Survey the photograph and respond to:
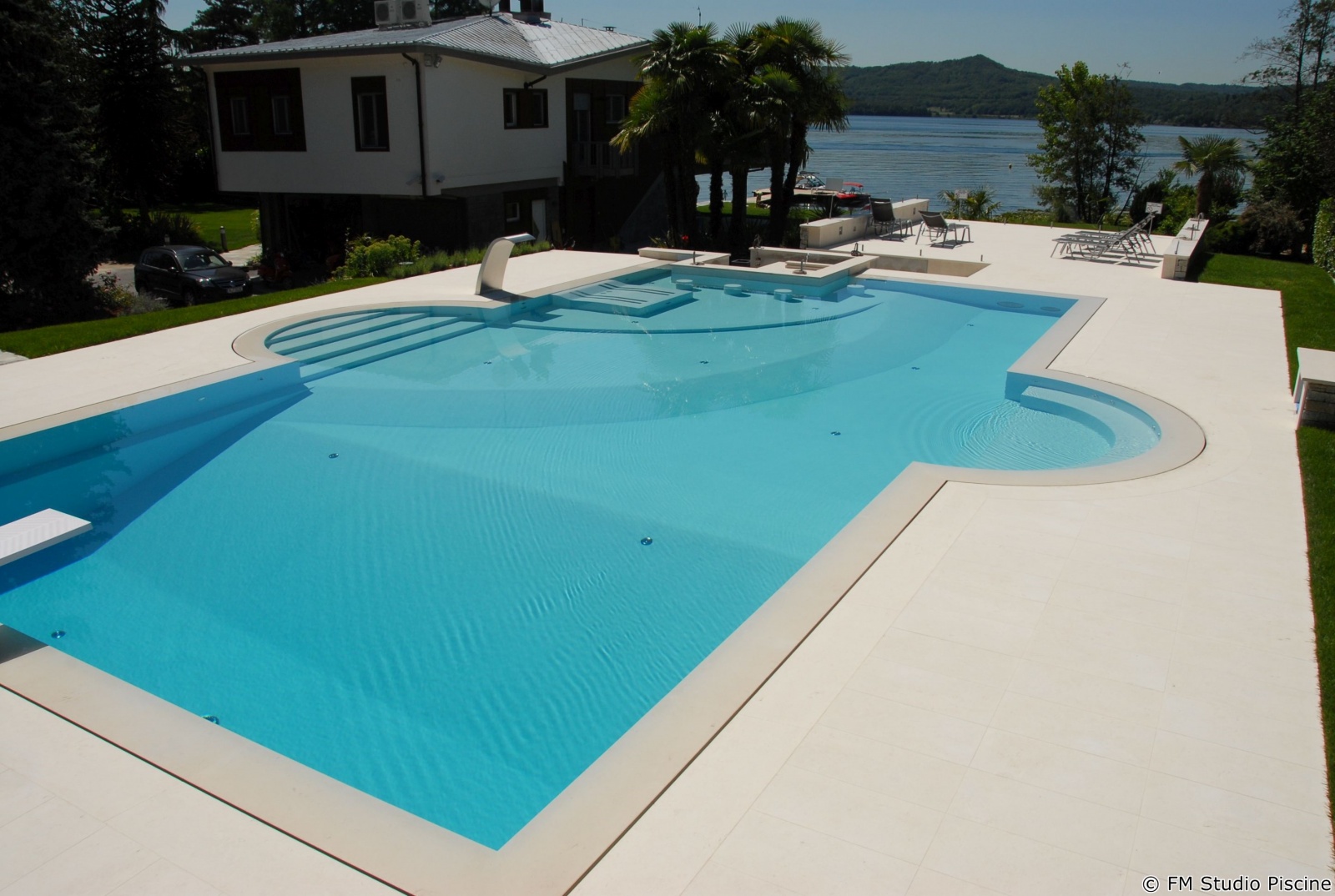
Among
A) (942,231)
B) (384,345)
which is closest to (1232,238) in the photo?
(942,231)

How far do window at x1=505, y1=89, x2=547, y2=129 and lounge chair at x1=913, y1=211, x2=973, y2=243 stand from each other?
10.3 meters

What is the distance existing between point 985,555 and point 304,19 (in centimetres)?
6132

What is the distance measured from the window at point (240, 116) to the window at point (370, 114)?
3721 mm

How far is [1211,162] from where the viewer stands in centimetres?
2434

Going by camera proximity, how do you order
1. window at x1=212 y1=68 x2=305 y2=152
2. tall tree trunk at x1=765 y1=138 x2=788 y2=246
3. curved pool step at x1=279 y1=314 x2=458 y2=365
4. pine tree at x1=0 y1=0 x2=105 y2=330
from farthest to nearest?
window at x1=212 y1=68 x2=305 y2=152
tall tree trunk at x1=765 y1=138 x2=788 y2=246
pine tree at x1=0 y1=0 x2=105 y2=330
curved pool step at x1=279 y1=314 x2=458 y2=365

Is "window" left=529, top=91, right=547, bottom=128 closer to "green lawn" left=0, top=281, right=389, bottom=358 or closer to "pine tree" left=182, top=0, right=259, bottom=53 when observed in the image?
"green lawn" left=0, top=281, right=389, bottom=358

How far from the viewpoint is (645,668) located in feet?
18.0

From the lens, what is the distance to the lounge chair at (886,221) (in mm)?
20812

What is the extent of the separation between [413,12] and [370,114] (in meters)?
3.94

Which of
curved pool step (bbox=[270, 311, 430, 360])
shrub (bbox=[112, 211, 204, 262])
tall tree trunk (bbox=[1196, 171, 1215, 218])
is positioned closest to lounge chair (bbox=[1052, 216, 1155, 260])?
tall tree trunk (bbox=[1196, 171, 1215, 218])

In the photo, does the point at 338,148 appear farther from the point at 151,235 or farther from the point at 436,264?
the point at 151,235

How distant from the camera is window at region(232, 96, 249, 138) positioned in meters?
23.4

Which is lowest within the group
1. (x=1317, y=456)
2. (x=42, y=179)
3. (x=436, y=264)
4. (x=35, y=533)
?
(x=1317, y=456)

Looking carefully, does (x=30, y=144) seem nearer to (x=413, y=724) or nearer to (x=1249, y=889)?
(x=413, y=724)
